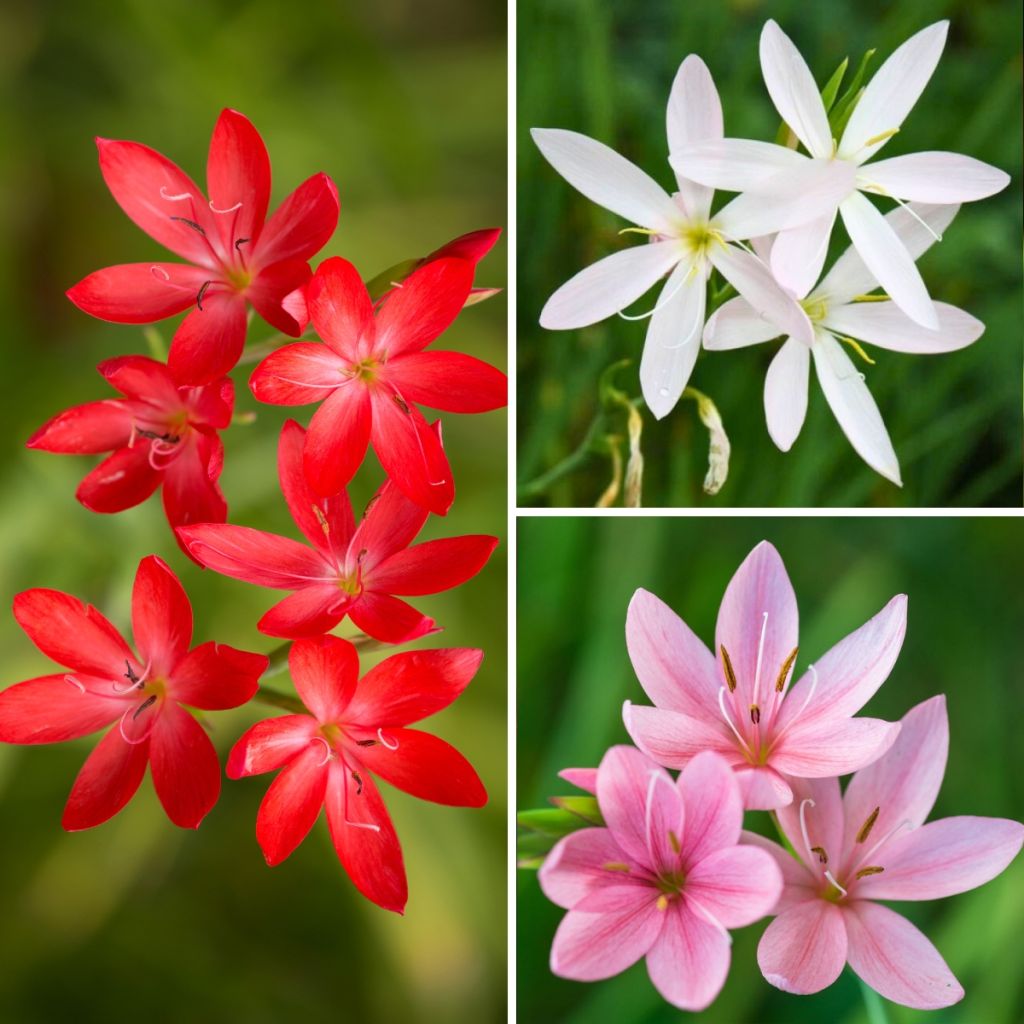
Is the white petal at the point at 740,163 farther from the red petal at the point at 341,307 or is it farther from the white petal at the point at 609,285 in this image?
the red petal at the point at 341,307

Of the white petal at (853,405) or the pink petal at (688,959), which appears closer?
the pink petal at (688,959)

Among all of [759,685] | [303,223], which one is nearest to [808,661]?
[759,685]

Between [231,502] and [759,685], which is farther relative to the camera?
[231,502]

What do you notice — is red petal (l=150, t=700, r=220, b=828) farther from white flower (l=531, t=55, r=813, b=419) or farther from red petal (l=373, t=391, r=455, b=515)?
white flower (l=531, t=55, r=813, b=419)

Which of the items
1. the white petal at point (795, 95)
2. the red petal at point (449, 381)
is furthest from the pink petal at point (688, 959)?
the white petal at point (795, 95)

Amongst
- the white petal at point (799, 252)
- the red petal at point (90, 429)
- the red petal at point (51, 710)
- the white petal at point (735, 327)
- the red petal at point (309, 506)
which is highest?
the white petal at point (799, 252)

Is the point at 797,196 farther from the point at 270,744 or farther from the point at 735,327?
the point at 270,744
